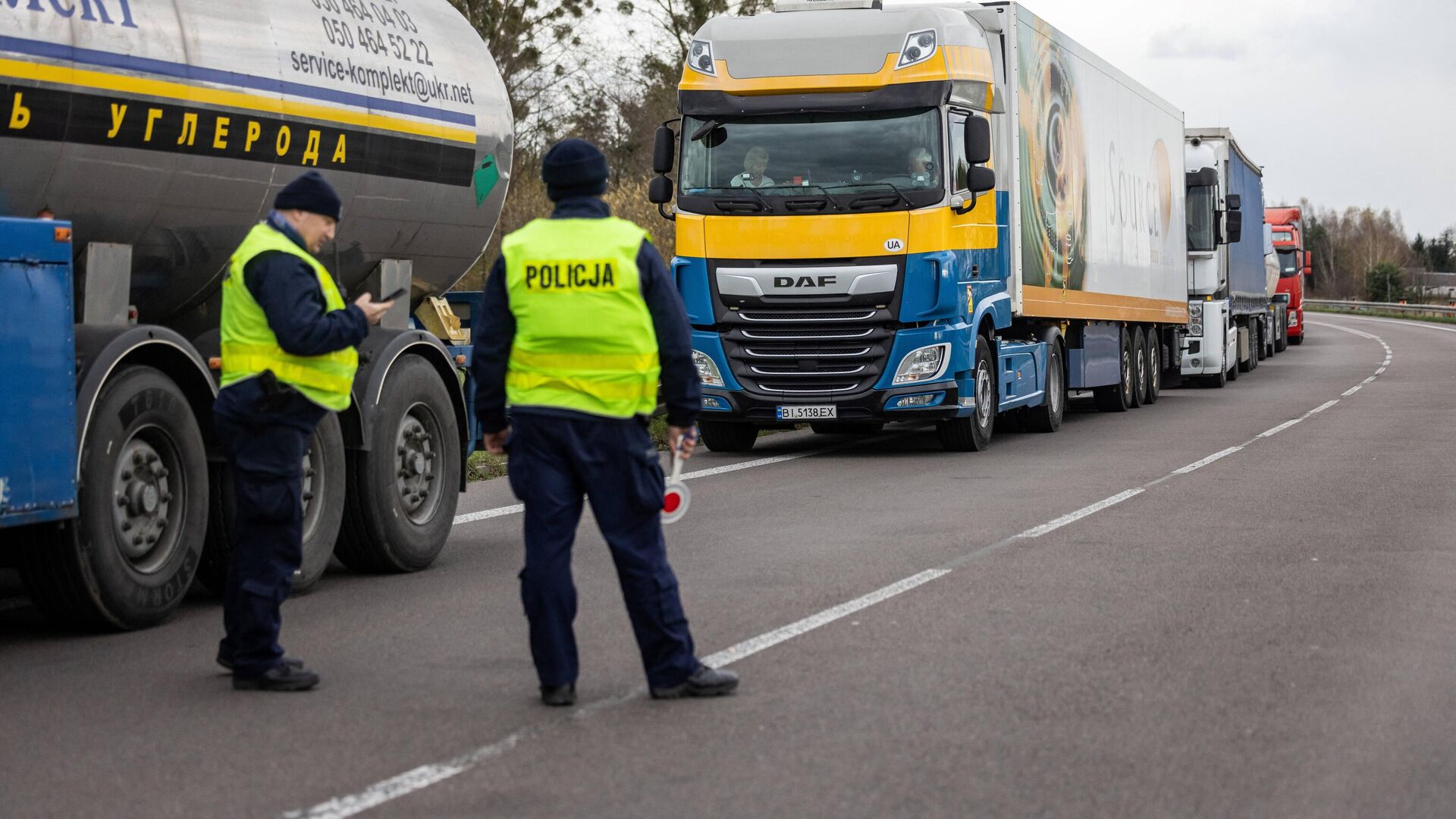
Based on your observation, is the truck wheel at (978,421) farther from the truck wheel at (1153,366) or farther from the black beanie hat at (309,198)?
the black beanie hat at (309,198)

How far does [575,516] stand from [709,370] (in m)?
10.2

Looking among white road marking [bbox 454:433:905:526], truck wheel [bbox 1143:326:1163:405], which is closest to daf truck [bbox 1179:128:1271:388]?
truck wheel [bbox 1143:326:1163:405]

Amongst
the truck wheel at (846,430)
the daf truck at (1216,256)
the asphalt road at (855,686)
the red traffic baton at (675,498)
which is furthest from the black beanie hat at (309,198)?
the daf truck at (1216,256)

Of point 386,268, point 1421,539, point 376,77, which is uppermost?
point 376,77

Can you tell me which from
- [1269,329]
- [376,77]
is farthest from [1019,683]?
[1269,329]

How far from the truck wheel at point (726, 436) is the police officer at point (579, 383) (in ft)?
35.5

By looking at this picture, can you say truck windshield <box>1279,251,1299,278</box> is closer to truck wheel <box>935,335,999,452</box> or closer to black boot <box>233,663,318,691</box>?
truck wheel <box>935,335,999,452</box>

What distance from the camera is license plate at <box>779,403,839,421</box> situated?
1595cm

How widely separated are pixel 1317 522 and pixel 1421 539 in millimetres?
829

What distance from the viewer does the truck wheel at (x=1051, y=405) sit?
19.8 m

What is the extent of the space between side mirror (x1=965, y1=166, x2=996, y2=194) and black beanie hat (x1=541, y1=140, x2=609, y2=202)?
10.3 m

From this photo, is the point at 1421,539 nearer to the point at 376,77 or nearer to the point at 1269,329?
the point at 376,77

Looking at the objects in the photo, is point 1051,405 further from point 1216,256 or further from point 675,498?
point 675,498

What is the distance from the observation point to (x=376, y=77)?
370 inches
